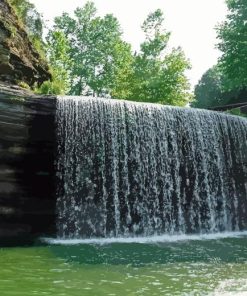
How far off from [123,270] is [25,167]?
6057 mm

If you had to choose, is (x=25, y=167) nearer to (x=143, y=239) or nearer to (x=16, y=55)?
(x=143, y=239)

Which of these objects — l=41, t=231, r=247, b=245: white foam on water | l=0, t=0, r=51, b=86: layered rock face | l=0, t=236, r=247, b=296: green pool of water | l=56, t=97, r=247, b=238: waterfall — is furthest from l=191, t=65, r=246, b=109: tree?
l=0, t=236, r=247, b=296: green pool of water

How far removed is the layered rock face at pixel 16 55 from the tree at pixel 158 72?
20.5m

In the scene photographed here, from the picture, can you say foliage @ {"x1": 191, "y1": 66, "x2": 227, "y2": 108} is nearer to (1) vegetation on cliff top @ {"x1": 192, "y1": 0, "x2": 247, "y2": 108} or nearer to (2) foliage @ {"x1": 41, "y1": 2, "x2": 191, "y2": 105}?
(2) foliage @ {"x1": 41, "y1": 2, "x2": 191, "y2": 105}

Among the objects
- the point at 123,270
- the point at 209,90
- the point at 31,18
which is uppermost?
the point at 209,90

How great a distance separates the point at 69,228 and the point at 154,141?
4.62 metres

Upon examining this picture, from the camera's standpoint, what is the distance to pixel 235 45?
3478 centimetres

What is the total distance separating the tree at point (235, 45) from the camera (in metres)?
34.1

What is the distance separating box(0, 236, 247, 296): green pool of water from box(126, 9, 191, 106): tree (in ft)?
92.3

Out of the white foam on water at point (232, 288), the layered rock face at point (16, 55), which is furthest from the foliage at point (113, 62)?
the white foam on water at point (232, 288)

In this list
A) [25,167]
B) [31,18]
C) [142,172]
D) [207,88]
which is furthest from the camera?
[207,88]

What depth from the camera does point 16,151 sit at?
13828 millimetres

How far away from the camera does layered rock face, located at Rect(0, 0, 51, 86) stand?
16.1m

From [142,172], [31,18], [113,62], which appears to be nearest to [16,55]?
[142,172]
